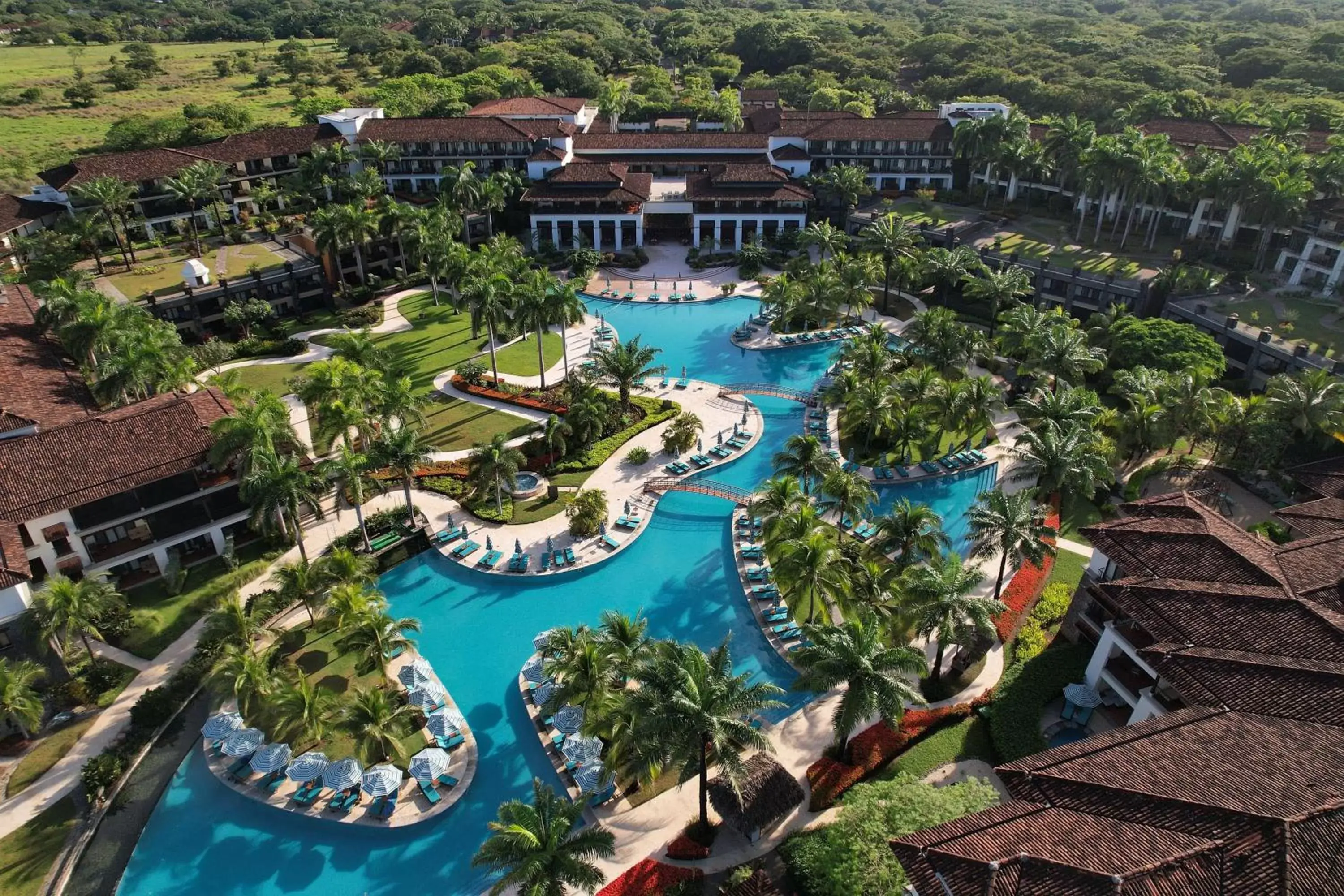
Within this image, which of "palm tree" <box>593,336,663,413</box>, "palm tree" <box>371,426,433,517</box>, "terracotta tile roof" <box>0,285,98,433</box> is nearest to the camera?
"palm tree" <box>371,426,433,517</box>

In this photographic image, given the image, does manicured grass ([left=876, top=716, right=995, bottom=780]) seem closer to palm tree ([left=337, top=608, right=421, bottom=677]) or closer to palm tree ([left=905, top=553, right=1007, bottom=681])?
palm tree ([left=905, top=553, right=1007, bottom=681])

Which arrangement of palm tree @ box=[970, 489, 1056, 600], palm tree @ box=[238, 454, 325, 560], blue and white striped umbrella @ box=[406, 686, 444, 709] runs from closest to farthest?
blue and white striped umbrella @ box=[406, 686, 444, 709] → palm tree @ box=[970, 489, 1056, 600] → palm tree @ box=[238, 454, 325, 560]

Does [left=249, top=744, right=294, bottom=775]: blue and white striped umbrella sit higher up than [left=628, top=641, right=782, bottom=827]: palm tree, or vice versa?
[left=628, top=641, right=782, bottom=827]: palm tree

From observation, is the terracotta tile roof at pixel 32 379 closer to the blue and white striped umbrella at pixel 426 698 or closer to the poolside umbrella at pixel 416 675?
the poolside umbrella at pixel 416 675

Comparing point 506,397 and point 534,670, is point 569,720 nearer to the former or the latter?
point 534,670

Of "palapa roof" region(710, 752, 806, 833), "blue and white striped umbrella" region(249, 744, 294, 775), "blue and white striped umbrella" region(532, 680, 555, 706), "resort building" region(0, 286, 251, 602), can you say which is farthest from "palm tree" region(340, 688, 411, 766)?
"resort building" region(0, 286, 251, 602)

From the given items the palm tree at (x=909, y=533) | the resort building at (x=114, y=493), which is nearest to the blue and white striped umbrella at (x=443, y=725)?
the resort building at (x=114, y=493)

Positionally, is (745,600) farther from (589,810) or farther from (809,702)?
(589,810)

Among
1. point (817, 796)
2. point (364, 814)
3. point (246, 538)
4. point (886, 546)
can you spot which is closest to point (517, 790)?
point (364, 814)
